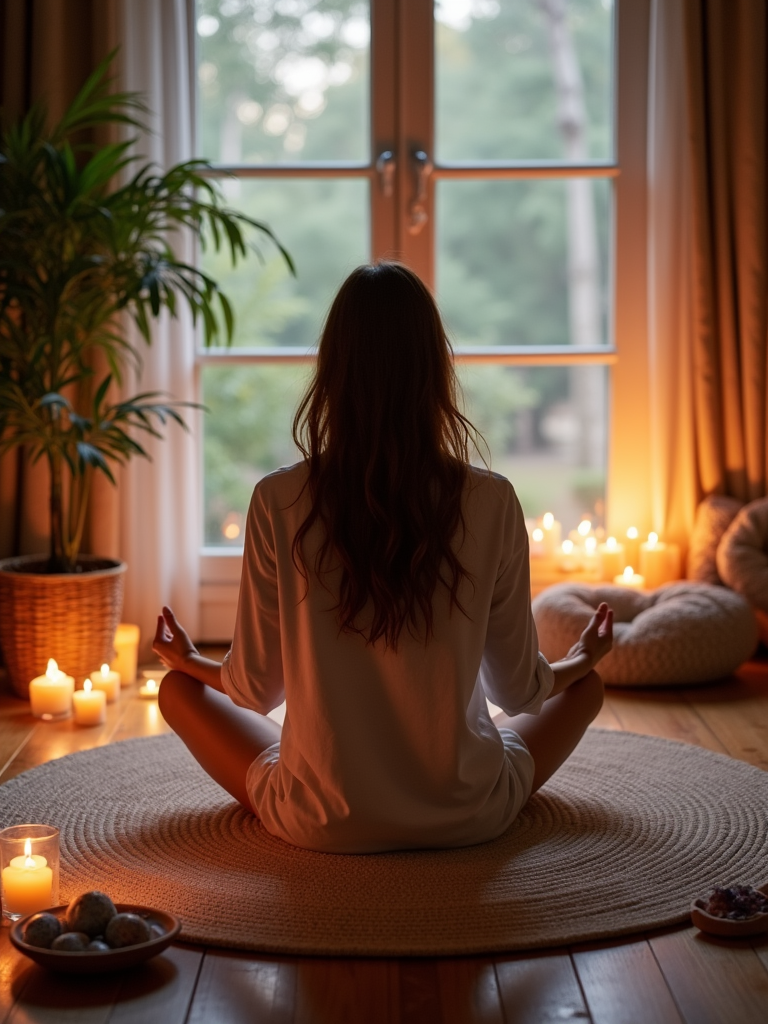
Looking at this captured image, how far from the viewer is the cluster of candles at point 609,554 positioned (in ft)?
12.3

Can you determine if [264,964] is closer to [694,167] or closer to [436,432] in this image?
[436,432]

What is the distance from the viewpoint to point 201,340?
3.91 m

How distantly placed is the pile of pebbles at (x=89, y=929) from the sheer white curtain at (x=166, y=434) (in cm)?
200

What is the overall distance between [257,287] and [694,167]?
4.57 feet

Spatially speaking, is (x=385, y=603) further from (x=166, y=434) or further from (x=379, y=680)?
(x=166, y=434)

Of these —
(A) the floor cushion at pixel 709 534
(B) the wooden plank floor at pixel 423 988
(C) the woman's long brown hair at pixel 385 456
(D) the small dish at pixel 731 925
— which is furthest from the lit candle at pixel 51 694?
(A) the floor cushion at pixel 709 534

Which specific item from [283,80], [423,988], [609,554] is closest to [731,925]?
[423,988]

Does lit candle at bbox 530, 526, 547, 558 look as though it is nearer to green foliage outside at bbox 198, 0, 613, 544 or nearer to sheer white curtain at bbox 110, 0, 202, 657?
green foliage outside at bbox 198, 0, 613, 544

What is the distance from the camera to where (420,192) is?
3.82 meters

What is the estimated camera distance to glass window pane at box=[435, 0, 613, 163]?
151 inches

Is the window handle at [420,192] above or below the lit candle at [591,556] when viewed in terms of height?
above

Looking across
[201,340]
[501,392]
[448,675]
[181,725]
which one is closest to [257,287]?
[201,340]

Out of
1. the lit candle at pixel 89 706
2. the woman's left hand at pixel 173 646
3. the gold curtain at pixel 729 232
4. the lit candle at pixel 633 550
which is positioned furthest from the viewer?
the lit candle at pixel 633 550

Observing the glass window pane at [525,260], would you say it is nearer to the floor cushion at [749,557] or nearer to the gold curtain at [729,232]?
the gold curtain at [729,232]
